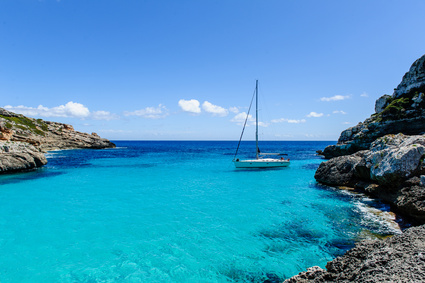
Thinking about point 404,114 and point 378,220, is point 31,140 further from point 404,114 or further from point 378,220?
point 404,114

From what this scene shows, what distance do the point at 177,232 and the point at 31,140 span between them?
231 feet

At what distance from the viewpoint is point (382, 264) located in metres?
6.19

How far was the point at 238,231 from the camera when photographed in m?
14.8

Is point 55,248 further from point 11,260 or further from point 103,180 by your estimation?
point 103,180

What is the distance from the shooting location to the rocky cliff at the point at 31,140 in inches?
1506

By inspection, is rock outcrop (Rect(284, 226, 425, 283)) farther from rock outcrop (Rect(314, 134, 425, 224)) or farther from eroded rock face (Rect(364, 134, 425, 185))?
eroded rock face (Rect(364, 134, 425, 185))

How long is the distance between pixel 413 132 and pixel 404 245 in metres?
45.4

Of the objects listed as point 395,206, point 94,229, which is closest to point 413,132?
point 395,206

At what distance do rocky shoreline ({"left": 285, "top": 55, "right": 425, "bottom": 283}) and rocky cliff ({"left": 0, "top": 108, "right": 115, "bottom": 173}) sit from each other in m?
46.4

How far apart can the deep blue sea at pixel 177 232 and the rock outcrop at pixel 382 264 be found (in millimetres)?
3063

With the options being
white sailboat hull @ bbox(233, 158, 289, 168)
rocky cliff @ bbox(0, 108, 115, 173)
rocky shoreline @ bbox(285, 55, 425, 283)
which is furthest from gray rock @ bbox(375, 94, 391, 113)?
rocky cliff @ bbox(0, 108, 115, 173)

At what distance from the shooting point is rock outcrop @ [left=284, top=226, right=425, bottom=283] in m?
5.51

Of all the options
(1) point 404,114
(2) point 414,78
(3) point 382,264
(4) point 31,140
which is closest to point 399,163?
Result: (3) point 382,264

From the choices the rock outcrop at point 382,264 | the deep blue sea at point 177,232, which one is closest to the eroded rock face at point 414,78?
the deep blue sea at point 177,232
